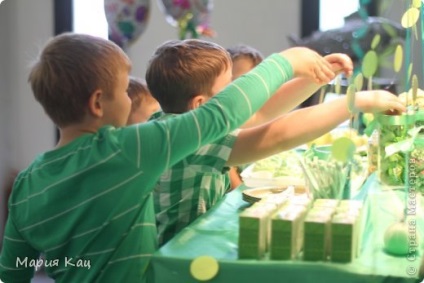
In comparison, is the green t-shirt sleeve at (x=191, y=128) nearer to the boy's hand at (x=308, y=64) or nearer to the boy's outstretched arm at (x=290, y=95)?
the boy's hand at (x=308, y=64)

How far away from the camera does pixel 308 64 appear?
1077 mm

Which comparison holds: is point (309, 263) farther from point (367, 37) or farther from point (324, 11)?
point (324, 11)

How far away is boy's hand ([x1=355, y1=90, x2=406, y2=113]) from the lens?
98cm

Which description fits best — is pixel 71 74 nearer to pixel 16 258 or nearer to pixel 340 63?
pixel 16 258

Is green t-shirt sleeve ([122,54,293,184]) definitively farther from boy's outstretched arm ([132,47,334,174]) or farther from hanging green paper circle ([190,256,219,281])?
hanging green paper circle ([190,256,219,281])

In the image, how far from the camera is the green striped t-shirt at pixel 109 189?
89 cm

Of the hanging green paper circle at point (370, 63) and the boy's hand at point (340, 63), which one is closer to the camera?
the hanging green paper circle at point (370, 63)

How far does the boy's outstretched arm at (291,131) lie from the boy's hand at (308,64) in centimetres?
5

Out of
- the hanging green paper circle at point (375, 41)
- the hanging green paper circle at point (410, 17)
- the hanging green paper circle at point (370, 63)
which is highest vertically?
the hanging green paper circle at point (410, 17)

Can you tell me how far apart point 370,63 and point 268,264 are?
345 mm

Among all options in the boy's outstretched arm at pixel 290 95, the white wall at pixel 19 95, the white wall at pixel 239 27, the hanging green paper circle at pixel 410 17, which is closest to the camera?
the hanging green paper circle at pixel 410 17

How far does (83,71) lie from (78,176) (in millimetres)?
164

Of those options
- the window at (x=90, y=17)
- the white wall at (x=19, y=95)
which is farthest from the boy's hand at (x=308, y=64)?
the white wall at (x=19, y=95)

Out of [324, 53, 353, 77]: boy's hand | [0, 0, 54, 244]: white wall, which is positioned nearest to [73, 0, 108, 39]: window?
[0, 0, 54, 244]: white wall
